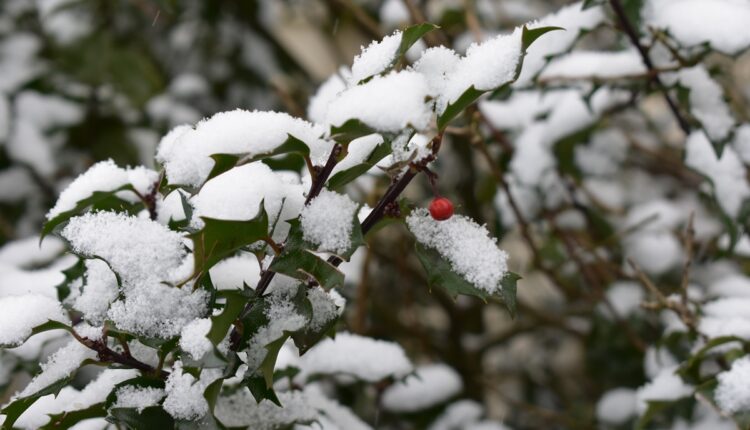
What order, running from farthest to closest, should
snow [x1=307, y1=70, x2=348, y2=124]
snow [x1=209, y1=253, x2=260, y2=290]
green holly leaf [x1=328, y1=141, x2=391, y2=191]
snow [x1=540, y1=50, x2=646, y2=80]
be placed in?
snow [x1=540, y1=50, x2=646, y2=80], snow [x1=307, y1=70, x2=348, y2=124], snow [x1=209, y1=253, x2=260, y2=290], green holly leaf [x1=328, y1=141, x2=391, y2=191]

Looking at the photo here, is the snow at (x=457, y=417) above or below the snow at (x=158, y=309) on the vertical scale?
above

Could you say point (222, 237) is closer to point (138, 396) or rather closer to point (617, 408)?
point (138, 396)

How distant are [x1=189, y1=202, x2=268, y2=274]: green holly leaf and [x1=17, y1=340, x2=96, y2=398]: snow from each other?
7.4 inches

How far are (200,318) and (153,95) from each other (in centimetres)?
140

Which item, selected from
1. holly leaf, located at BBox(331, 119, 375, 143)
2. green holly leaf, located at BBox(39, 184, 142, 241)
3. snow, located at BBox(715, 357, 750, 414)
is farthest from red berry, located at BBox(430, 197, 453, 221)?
snow, located at BBox(715, 357, 750, 414)

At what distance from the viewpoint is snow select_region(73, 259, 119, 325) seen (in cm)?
78

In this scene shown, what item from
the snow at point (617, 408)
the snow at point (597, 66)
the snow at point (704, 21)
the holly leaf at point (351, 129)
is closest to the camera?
the holly leaf at point (351, 129)

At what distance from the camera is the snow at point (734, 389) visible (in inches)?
35.0

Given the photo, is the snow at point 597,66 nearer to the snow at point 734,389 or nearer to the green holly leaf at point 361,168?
the snow at point 734,389

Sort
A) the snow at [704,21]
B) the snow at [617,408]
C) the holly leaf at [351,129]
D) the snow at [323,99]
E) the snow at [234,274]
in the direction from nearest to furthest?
the holly leaf at [351,129]
the snow at [234,274]
the snow at [323,99]
the snow at [704,21]
the snow at [617,408]

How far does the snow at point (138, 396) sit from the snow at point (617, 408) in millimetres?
1007

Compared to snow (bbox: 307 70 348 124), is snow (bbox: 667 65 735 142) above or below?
above

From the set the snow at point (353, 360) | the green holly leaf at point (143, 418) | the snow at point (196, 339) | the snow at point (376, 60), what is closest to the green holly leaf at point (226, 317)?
the snow at point (196, 339)

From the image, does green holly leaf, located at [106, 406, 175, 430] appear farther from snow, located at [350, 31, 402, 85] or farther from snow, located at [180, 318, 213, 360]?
snow, located at [350, 31, 402, 85]
